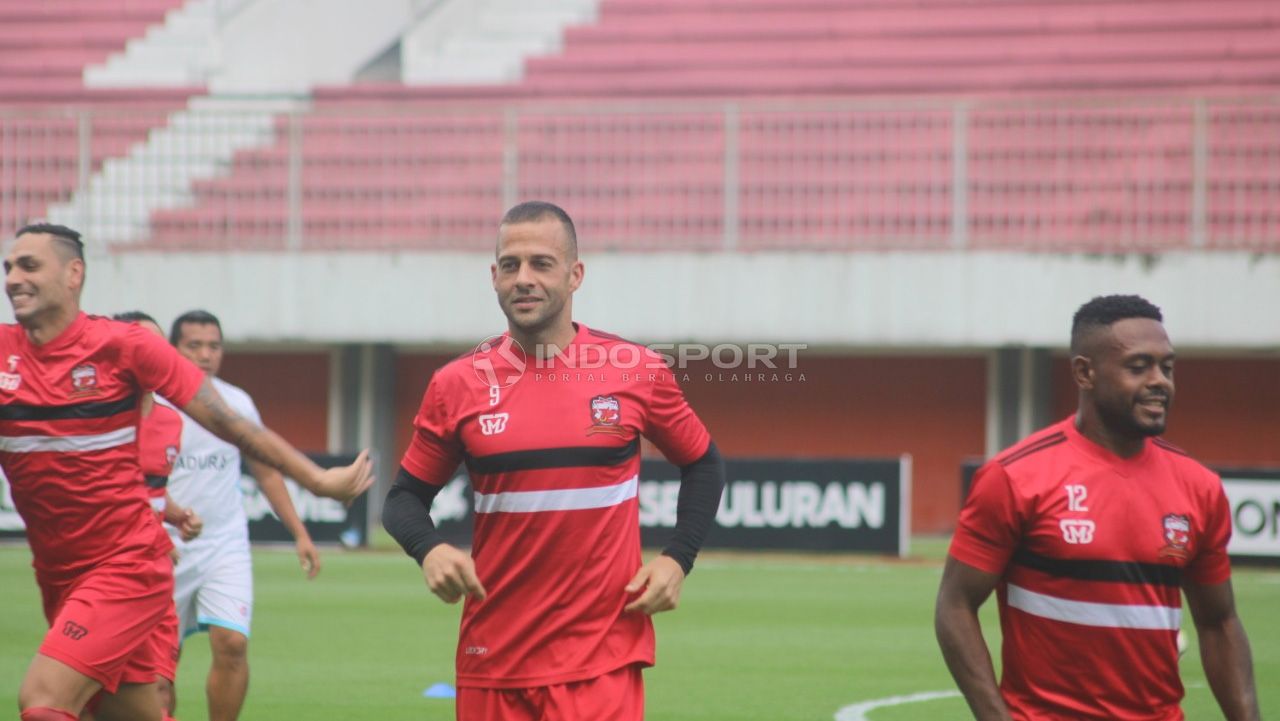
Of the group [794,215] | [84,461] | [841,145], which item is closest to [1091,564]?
[84,461]

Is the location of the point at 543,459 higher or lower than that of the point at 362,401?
higher

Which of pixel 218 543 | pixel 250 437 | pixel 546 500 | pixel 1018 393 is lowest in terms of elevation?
pixel 218 543

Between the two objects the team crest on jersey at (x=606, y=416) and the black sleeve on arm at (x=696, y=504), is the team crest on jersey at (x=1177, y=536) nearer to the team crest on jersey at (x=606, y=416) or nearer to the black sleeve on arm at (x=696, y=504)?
the black sleeve on arm at (x=696, y=504)

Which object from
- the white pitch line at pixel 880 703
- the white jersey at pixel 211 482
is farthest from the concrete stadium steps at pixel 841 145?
the white jersey at pixel 211 482

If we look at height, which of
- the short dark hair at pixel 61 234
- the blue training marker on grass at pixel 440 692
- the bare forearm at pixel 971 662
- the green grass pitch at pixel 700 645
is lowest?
→ the green grass pitch at pixel 700 645

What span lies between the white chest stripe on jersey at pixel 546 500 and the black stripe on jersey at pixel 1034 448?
115 cm

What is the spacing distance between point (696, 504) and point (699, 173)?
53.7 ft

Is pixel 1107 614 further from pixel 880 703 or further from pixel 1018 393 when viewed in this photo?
pixel 1018 393

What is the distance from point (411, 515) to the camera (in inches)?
190

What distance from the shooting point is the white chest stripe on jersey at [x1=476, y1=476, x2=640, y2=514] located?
4730mm

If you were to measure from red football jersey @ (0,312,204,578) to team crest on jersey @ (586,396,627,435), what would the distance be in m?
1.91

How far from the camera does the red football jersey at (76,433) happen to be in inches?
236

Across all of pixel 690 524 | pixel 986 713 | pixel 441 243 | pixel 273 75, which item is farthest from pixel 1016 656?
pixel 273 75

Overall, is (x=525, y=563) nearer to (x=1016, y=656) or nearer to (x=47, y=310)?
(x=1016, y=656)
